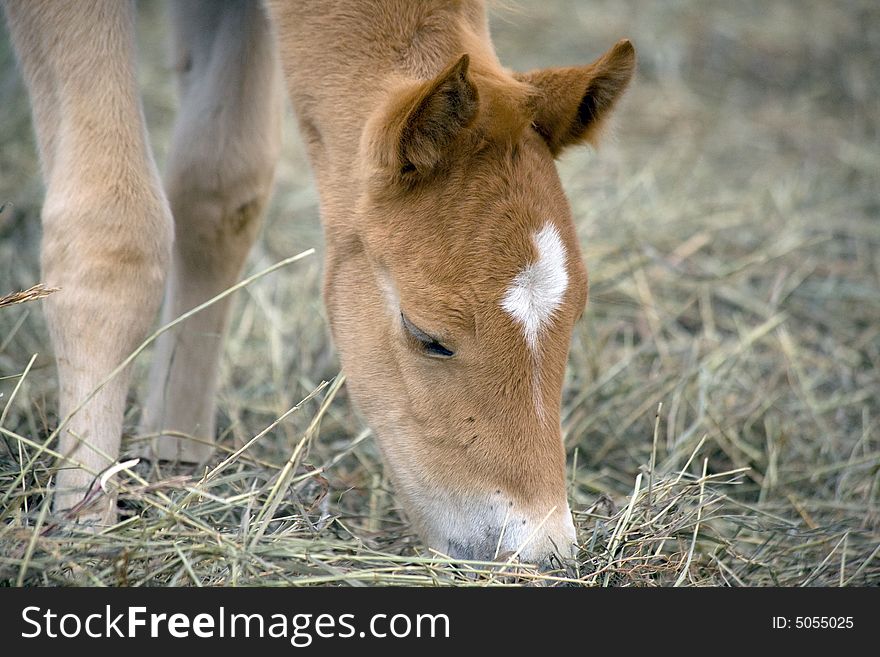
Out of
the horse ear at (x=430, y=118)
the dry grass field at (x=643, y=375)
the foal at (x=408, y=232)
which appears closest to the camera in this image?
the horse ear at (x=430, y=118)

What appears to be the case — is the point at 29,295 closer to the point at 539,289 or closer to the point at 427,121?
the point at 427,121

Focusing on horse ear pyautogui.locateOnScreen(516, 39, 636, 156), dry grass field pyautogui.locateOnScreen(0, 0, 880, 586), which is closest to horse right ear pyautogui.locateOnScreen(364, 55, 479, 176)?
horse ear pyautogui.locateOnScreen(516, 39, 636, 156)

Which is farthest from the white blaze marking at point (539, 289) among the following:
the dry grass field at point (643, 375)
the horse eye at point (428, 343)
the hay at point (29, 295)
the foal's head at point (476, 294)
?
the hay at point (29, 295)

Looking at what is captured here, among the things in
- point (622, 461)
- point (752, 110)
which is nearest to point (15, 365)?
point (622, 461)

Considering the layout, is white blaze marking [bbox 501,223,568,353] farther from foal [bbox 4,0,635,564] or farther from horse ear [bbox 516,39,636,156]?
horse ear [bbox 516,39,636,156]

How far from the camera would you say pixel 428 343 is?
232 cm

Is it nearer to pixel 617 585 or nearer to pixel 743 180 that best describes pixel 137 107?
pixel 617 585

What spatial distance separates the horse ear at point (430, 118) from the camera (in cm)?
215

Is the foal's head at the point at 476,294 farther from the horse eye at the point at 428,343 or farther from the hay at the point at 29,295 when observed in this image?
the hay at the point at 29,295

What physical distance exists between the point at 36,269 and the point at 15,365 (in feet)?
2.77

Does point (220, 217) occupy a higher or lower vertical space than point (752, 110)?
lower

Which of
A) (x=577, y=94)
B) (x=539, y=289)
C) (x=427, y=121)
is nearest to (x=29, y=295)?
(x=427, y=121)
